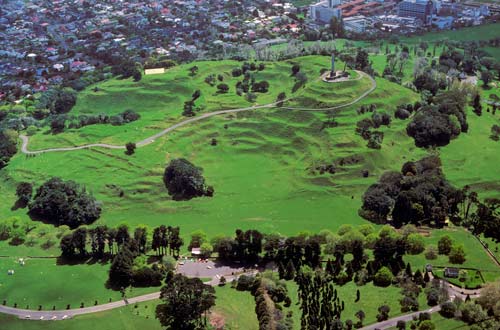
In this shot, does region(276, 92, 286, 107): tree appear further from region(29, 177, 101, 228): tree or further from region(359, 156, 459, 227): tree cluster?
region(29, 177, 101, 228): tree

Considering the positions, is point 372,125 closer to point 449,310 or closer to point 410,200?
point 410,200

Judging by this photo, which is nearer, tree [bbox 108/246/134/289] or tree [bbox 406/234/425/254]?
tree [bbox 108/246/134/289]

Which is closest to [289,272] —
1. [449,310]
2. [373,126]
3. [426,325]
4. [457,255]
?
[426,325]

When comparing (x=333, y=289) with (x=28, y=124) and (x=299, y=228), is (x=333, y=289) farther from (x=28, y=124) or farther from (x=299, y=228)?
(x=28, y=124)

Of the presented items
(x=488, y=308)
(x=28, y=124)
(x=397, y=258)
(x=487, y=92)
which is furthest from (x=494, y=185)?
(x=28, y=124)

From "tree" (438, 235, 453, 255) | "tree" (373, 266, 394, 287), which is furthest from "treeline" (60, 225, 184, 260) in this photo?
"tree" (438, 235, 453, 255)

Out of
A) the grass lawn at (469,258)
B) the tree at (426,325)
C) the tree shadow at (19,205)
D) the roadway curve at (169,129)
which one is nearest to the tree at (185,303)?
the tree at (426,325)

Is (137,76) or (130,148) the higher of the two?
(137,76)
